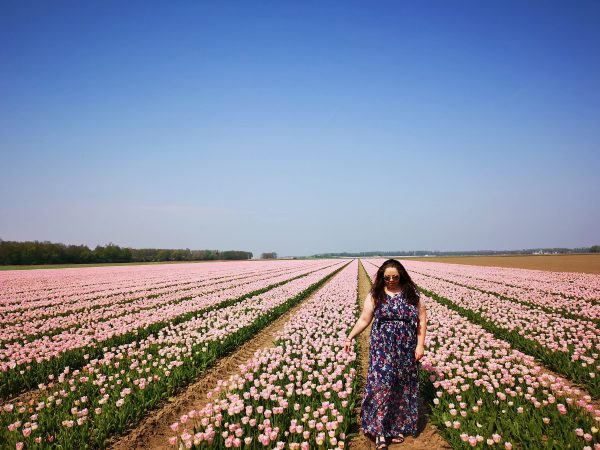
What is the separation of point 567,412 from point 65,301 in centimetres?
2064

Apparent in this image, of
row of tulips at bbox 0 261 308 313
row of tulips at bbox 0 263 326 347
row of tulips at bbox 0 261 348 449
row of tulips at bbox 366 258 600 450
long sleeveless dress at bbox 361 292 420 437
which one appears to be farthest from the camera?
row of tulips at bbox 0 261 308 313

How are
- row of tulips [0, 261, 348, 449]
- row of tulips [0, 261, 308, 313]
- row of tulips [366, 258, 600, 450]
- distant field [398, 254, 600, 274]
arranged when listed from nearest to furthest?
row of tulips [366, 258, 600, 450], row of tulips [0, 261, 348, 449], row of tulips [0, 261, 308, 313], distant field [398, 254, 600, 274]

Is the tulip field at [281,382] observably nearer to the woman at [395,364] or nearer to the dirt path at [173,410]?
the dirt path at [173,410]

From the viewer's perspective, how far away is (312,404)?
4.87m

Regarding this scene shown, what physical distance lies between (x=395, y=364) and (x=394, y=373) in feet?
0.40

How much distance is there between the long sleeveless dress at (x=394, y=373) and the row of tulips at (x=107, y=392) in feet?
12.1

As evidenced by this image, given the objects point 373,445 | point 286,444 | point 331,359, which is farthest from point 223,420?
point 331,359

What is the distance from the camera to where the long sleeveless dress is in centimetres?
447

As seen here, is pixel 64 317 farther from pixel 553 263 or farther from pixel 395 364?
pixel 553 263

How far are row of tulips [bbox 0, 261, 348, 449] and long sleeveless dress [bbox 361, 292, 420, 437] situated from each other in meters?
3.70

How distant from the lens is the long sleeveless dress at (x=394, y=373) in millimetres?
4469

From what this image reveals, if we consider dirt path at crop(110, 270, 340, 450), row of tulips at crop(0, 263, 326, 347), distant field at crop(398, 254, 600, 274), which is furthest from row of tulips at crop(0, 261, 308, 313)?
distant field at crop(398, 254, 600, 274)

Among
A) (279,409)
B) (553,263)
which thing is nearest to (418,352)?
(279,409)

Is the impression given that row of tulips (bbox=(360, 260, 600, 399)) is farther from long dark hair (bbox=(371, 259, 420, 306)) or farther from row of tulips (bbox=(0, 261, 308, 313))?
row of tulips (bbox=(0, 261, 308, 313))
